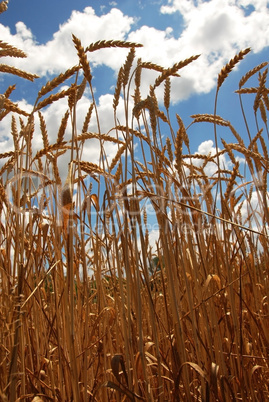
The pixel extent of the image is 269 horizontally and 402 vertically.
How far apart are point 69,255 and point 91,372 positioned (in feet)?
2.02

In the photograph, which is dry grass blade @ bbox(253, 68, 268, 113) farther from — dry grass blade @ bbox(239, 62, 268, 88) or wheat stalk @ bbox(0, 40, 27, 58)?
wheat stalk @ bbox(0, 40, 27, 58)

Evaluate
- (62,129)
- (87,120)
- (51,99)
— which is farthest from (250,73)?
(51,99)

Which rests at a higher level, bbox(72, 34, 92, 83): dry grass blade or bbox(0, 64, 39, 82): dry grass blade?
→ bbox(0, 64, 39, 82): dry grass blade

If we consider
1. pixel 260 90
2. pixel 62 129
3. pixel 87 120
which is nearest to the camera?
pixel 62 129

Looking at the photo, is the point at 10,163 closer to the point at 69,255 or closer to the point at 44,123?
the point at 44,123

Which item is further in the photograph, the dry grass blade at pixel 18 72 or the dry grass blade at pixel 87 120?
the dry grass blade at pixel 87 120

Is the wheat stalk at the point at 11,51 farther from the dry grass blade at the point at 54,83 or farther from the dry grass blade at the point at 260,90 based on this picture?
the dry grass blade at the point at 260,90

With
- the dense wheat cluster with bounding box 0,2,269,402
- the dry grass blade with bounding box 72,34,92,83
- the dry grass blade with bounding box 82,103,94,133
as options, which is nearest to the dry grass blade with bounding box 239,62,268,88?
the dense wheat cluster with bounding box 0,2,269,402

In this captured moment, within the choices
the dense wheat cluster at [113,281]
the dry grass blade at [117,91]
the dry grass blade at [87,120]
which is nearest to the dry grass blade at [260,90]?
the dense wheat cluster at [113,281]

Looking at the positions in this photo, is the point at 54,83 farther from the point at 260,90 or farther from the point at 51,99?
the point at 260,90

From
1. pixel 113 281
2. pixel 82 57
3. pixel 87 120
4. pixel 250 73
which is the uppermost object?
pixel 250 73

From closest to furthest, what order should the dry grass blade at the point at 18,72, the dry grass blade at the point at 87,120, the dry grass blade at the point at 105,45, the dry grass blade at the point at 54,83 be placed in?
the dry grass blade at the point at 54,83 < the dry grass blade at the point at 105,45 < the dry grass blade at the point at 18,72 < the dry grass blade at the point at 87,120

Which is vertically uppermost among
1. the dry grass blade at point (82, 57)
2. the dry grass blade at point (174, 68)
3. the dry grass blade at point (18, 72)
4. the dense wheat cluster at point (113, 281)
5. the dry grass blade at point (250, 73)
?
the dry grass blade at point (250, 73)

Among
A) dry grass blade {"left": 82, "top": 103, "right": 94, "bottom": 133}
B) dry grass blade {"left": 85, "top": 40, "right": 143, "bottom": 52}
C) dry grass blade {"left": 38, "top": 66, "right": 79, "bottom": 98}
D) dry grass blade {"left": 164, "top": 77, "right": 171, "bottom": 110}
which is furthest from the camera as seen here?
dry grass blade {"left": 82, "top": 103, "right": 94, "bottom": 133}
